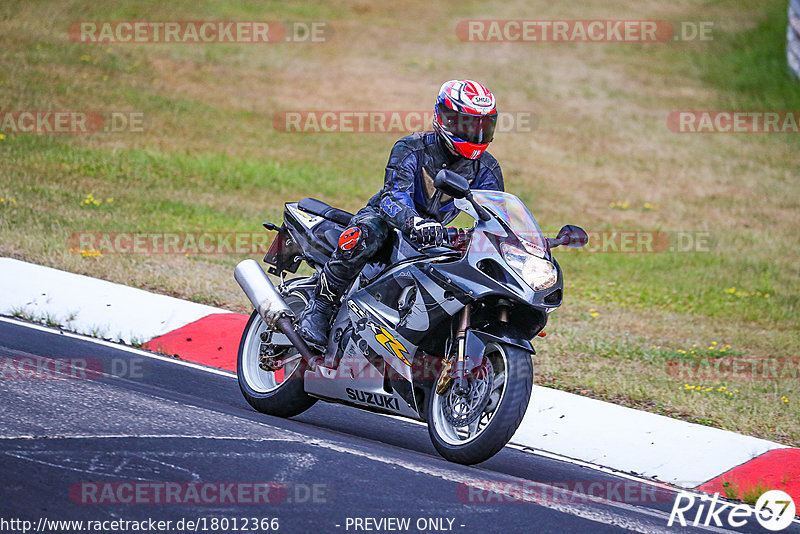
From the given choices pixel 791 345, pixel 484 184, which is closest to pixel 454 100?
pixel 484 184

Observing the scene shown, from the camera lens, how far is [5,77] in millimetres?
19547

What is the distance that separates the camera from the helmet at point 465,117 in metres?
6.43

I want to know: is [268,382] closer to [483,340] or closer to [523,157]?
[483,340]

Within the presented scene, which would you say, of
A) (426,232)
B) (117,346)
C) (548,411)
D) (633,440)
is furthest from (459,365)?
(117,346)

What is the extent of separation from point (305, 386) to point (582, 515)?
2.26 metres

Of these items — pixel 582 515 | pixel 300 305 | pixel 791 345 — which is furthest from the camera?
pixel 791 345

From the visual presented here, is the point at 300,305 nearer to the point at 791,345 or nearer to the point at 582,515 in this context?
the point at 582,515

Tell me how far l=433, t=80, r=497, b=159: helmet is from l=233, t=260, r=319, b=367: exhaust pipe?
64.0 inches

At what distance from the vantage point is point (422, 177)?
6699 mm

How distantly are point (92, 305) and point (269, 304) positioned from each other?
3238 mm

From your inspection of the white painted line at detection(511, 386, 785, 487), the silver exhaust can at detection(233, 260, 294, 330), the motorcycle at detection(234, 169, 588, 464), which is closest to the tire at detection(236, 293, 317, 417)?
the motorcycle at detection(234, 169, 588, 464)

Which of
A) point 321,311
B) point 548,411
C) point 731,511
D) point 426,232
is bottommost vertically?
point 731,511

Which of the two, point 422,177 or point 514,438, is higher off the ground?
point 422,177

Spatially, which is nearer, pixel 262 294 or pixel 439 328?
pixel 439 328
